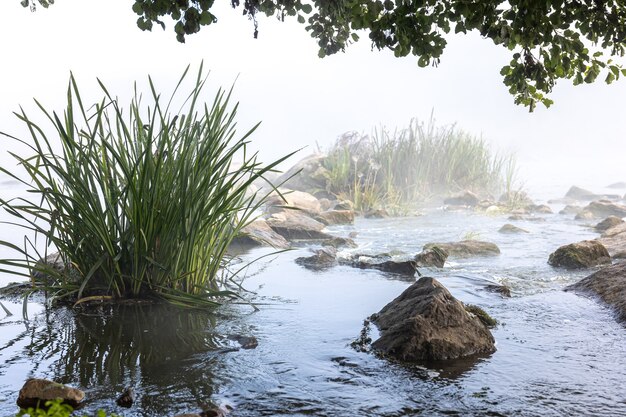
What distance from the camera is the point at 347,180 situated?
1465 centimetres

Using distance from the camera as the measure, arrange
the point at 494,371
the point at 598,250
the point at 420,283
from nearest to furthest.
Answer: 1. the point at 494,371
2. the point at 420,283
3. the point at 598,250

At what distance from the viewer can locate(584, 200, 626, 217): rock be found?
13.1m

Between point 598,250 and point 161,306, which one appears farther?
point 598,250

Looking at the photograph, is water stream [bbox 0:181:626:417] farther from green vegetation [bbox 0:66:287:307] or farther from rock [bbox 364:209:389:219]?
rock [bbox 364:209:389:219]

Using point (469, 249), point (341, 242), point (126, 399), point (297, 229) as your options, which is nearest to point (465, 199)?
point (297, 229)

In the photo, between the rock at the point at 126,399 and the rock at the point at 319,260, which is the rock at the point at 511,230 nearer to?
the rock at the point at 319,260

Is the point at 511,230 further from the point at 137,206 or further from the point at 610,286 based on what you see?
the point at 137,206

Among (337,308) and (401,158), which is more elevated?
(401,158)

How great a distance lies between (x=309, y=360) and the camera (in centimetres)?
348

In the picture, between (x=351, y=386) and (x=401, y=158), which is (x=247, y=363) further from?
(x=401, y=158)

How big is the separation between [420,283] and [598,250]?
3433 mm

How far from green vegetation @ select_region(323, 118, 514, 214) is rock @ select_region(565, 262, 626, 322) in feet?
24.9

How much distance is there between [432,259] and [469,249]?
1.14 m

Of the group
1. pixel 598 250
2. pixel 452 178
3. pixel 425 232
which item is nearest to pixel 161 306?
pixel 598 250
